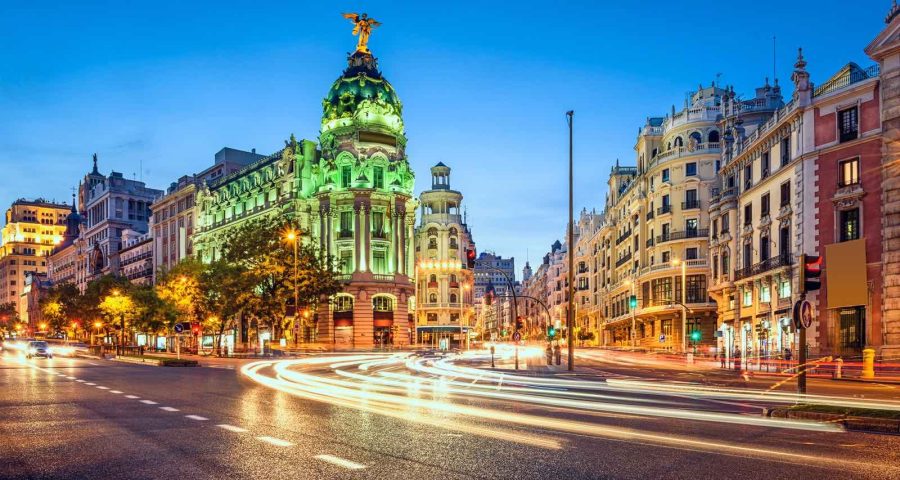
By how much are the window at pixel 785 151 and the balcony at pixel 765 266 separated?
5741 millimetres

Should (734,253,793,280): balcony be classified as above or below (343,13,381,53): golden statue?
below

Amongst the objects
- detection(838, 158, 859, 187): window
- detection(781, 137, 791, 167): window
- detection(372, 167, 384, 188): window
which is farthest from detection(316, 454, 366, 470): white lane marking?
detection(372, 167, 384, 188): window

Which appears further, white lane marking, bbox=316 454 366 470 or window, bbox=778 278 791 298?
window, bbox=778 278 791 298

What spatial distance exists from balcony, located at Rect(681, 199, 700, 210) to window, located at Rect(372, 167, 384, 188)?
31.3 metres

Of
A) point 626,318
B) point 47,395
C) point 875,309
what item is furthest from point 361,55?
point 47,395

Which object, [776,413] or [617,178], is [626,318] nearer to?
[617,178]

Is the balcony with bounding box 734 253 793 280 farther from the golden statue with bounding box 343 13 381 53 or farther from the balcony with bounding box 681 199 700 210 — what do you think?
the golden statue with bounding box 343 13 381 53

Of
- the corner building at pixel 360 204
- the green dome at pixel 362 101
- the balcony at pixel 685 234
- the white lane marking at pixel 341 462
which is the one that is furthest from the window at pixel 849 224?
the green dome at pixel 362 101

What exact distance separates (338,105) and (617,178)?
128ft

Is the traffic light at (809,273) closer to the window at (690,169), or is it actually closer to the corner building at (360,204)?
the window at (690,169)

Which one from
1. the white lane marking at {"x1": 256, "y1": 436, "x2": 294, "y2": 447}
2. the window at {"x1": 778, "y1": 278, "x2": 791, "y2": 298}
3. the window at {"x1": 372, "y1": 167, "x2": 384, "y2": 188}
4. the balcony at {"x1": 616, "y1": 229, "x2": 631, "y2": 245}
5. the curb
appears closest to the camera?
the white lane marking at {"x1": 256, "y1": 436, "x2": 294, "y2": 447}

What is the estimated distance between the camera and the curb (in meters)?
13.5

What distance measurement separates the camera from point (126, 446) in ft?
36.0

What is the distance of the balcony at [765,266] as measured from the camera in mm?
48375
